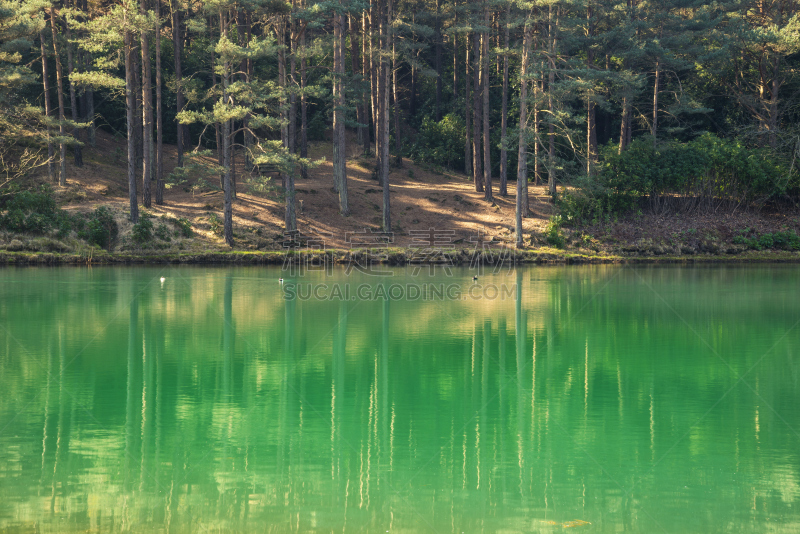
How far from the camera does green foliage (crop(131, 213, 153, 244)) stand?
107ft

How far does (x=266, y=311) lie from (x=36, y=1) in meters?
21.1

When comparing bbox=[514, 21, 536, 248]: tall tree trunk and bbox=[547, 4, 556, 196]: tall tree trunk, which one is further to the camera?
bbox=[514, 21, 536, 248]: tall tree trunk

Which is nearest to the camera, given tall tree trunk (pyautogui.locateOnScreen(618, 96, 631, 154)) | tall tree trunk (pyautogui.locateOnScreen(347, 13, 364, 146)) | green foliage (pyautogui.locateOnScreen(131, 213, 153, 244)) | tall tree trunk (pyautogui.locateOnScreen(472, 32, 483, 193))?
green foliage (pyautogui.locateOnScreen(131, 213, 153, 244))

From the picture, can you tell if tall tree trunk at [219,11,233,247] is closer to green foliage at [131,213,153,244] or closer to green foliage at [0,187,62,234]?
green foliage at [131,213,153,244]

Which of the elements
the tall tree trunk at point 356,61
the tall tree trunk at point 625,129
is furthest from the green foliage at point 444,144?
the tall tree trunk at point 625,129

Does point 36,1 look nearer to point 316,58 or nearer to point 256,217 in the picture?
point 256,217

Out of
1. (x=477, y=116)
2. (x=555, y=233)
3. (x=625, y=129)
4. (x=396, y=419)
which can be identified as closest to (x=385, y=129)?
(x=477, y=116)

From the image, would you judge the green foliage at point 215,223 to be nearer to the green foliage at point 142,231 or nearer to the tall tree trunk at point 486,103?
the green foliage at point 142,231

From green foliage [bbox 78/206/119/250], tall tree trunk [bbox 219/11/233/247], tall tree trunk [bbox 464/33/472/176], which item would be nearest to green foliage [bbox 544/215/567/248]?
tall tree trunk [bbox 464/33/472/176]

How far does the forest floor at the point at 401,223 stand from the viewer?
3419 cm

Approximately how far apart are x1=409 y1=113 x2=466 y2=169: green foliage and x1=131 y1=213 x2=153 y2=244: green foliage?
2043 centimetres

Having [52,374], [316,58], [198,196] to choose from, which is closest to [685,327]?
[52,374]

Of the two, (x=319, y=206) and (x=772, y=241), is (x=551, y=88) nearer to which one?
(x=319, y=206)

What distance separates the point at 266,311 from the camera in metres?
17.9
